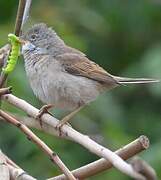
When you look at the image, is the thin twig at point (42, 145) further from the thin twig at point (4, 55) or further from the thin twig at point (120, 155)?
the thin twig at point (4, 55)

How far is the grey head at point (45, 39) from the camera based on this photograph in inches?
151

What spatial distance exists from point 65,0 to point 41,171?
1.90 metres

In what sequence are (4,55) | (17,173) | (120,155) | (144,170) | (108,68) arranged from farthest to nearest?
(108,68)
(4,55)
(17,173)
(120,155)
(144,170)

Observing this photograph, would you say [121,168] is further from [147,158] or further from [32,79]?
[147,158]

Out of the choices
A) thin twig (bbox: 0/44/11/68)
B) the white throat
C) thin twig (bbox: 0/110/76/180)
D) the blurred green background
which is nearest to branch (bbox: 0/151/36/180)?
thin twig (bbox: 0/110/76/180)

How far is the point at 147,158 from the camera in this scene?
4094mm

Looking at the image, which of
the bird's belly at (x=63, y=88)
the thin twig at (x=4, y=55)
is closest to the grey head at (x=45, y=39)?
the bird's belly at (x=63, y=88)

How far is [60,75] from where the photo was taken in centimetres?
378

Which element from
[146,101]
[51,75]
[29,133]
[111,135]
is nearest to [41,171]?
[111,135]

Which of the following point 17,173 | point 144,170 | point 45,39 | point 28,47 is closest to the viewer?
point 144,170

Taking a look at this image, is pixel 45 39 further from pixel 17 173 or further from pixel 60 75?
pixel 17 173

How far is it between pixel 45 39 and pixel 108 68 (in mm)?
1885

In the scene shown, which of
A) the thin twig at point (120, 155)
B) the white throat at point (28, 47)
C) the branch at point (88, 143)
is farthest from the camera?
the white throat at point (28, 47)

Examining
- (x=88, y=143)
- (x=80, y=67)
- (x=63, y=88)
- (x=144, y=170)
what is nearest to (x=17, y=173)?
(x=88, y=143)
